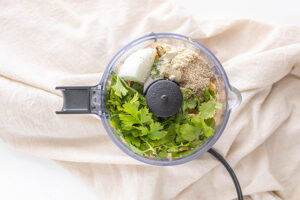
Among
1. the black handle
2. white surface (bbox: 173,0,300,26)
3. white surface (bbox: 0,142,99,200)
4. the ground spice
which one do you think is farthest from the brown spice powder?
white surface (bbox: 0,142,99,200)

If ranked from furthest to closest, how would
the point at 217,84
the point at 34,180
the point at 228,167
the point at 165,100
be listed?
the point at 34,180 < the point at 228,167 < the point at 217,84 < the point at 165,100

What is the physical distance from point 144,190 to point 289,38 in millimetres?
605

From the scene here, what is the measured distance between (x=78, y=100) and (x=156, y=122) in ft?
0.58

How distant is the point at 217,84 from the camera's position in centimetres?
69

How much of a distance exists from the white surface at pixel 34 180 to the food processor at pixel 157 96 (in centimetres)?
28

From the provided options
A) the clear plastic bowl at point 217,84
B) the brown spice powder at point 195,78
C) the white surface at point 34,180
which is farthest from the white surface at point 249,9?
the white surface at point 34,180

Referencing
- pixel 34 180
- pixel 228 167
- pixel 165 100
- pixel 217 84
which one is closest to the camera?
pixel 165 100

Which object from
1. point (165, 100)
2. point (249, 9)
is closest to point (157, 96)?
point (165, 100)

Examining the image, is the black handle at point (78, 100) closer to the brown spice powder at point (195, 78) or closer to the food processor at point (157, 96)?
the food processor at point (157, 96)

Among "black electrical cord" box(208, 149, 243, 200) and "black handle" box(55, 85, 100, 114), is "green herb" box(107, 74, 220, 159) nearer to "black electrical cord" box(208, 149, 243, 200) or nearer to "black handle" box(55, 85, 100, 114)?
"black handle" box(55, 85, 100, 114)

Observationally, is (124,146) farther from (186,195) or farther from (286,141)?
(286,141)

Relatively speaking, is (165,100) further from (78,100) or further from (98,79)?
(98,79)

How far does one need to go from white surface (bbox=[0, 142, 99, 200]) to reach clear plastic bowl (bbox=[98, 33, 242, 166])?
28 centimetres

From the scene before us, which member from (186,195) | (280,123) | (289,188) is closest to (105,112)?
(186,195)
